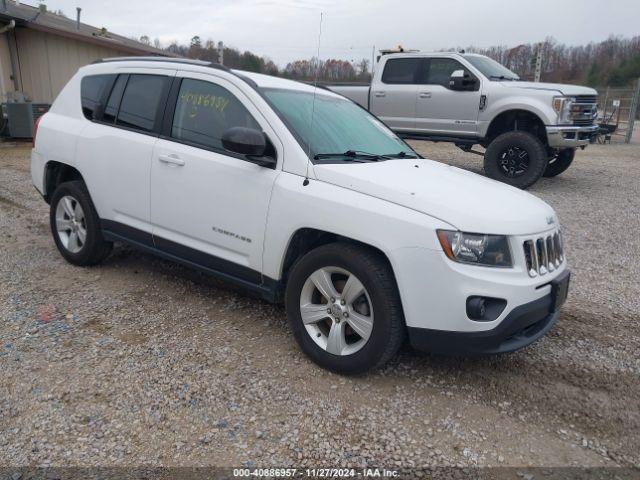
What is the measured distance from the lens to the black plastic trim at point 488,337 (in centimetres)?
288

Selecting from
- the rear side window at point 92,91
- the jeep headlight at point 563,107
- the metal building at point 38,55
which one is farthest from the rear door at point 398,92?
the metal building at point 38,55

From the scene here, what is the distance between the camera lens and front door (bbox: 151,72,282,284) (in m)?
3.53

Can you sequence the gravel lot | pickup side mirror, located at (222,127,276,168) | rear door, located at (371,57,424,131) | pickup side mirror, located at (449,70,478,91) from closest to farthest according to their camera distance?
the gravel lot
pickup side mirror, located at (222,127,276,168)
pickup side mirror, located at (449,70,478,91)
rear door, located at (371,57,424,131)

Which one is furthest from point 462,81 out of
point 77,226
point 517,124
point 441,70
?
point 77,226

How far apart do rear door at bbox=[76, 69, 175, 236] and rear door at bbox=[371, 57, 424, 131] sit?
697cm

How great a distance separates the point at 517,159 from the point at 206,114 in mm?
6922

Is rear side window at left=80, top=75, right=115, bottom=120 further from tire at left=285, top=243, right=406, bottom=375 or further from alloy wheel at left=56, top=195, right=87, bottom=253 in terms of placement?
tire at left=285, top=243, right=406, bottom=375

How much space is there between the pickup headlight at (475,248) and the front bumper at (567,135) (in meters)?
6.90

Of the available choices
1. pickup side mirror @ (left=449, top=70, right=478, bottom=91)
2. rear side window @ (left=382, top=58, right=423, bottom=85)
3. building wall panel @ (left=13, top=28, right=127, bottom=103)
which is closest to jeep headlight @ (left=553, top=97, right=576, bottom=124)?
pickup side mirror @ (left=449, top=70, right=478, bottom=91)

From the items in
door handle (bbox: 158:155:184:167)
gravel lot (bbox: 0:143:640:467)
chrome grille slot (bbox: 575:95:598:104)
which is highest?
chrome grille slot (bbox: 575:95:598:104)

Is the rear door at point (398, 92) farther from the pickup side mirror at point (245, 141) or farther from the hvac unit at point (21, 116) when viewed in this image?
the hvac unit at point (21, 116)

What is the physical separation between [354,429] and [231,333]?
4.35 feet

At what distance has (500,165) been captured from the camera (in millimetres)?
9422

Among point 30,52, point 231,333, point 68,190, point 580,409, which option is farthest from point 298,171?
point 30,52
